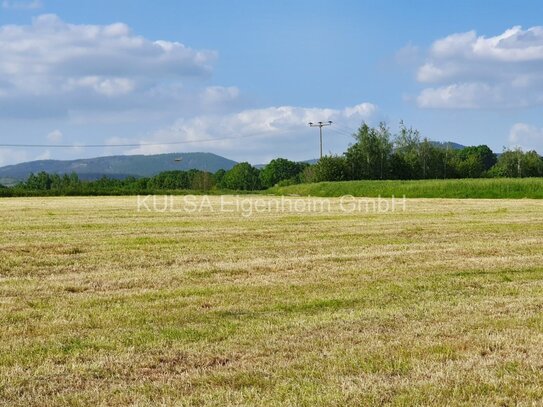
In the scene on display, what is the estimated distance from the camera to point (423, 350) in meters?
7.01

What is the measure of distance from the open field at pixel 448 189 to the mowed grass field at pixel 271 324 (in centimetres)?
4281

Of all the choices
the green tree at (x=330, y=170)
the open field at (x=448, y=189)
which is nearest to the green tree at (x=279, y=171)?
the green tree at (x=330, y=170)

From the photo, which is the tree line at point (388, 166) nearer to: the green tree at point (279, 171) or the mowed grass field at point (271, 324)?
the green tree at point (279, 171)

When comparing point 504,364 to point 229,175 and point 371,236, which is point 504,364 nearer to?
point 371,236

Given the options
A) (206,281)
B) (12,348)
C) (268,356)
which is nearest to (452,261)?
(206,281)

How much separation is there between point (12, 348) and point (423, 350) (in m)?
4.32

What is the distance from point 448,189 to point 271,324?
56.1m

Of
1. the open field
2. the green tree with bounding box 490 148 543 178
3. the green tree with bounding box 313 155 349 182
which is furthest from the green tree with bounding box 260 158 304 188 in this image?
the open field

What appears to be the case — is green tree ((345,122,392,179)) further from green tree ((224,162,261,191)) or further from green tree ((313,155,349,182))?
green tree ((224,162,261,191))

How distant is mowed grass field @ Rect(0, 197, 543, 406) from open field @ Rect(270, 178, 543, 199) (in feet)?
140

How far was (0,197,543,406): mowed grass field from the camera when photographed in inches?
231

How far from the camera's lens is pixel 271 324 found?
816 centimetres

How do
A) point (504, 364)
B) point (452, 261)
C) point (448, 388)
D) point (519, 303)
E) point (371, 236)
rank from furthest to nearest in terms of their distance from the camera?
point (371, 236) < point (452, 261) < point (519, 303) < point (504, 364) < point (448, 388)

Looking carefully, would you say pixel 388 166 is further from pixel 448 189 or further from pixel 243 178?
pixel 243 178
